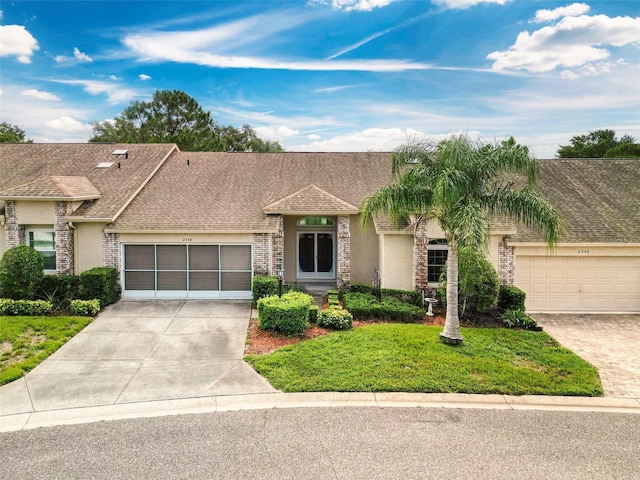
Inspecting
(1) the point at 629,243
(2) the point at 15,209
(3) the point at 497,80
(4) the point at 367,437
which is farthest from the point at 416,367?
(3) the point at 497,80

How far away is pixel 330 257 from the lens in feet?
53.8

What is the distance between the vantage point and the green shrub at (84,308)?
474 inches

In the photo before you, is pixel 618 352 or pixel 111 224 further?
pixel 111 224

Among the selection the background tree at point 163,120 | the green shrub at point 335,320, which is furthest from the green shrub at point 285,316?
the background tree at point 163,120

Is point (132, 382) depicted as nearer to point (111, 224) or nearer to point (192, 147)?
point (111, 224)

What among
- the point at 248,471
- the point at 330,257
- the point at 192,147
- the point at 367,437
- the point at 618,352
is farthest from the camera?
the point at 192,147

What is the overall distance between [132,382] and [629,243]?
15609 millimetres

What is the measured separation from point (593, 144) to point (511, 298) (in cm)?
4171

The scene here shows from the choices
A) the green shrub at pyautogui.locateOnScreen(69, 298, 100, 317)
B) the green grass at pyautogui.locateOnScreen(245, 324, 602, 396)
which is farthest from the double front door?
the green shrub at pyautogui.locateOnScreen(69, 298, 100, 317)

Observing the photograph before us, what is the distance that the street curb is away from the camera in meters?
6.75

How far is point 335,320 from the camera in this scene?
35.7ft

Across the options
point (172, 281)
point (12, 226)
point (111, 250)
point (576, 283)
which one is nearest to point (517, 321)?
point (576, 283)

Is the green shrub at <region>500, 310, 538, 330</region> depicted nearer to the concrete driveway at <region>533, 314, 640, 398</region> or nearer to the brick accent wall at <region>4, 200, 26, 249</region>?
the concrete driveway at <region>533, 314, 640, 398</region>

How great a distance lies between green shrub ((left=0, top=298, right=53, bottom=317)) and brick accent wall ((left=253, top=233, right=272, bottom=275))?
6464 millimetres
